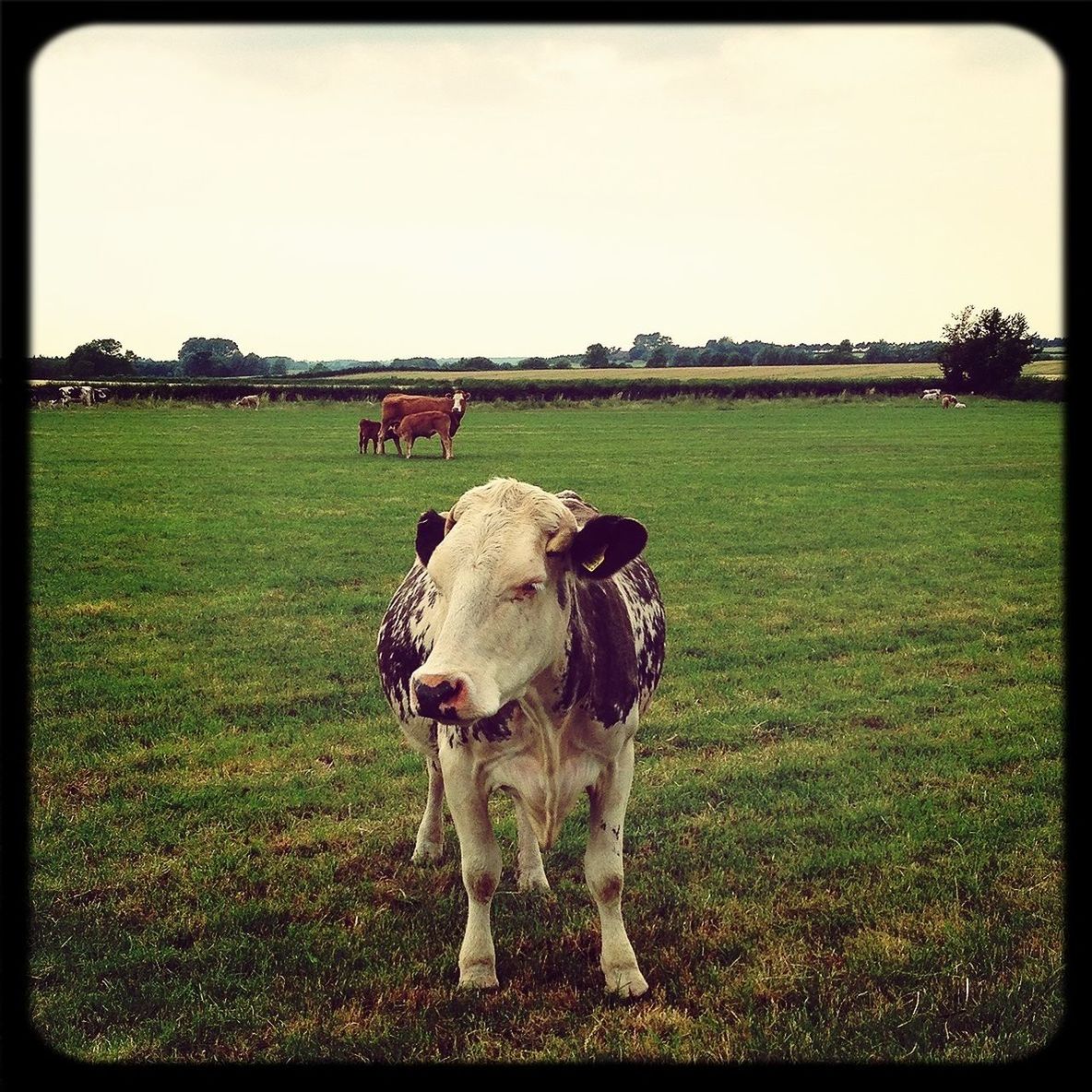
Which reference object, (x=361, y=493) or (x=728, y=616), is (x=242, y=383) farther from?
(x=728, y=616)

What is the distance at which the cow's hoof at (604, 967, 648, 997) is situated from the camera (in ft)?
12.5

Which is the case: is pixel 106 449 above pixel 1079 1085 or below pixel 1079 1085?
above

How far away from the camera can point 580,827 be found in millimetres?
5438

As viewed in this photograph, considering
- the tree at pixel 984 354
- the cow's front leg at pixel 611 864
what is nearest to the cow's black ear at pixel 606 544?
the cow's front leg at pixel 611 864

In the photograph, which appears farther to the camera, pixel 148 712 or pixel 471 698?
pixel 148 712

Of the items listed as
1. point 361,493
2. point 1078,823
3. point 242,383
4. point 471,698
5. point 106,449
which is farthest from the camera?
point 242,383

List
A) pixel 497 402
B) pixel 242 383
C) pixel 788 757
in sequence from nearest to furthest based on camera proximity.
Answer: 1. pixel 788 757
2. pixel 242 383
3. pixel 497 402

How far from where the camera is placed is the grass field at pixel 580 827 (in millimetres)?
3643

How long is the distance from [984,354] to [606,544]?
33.5 m

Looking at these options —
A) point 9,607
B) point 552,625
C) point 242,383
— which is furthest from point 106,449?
point 552,625

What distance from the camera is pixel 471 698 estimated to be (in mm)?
3139

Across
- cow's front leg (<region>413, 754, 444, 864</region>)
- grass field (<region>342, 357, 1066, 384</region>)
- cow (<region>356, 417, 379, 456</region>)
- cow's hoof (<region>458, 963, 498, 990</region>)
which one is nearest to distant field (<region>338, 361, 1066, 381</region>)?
grass field (<region>342, 357, 1066, 384</region>)

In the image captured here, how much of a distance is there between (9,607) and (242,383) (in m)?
41.8

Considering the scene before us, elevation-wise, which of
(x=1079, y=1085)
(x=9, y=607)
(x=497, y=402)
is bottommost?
(x=1079, y=1085)
